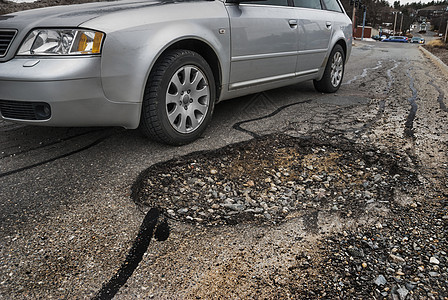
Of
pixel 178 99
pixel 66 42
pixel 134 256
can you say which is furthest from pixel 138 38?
pixel 134 256

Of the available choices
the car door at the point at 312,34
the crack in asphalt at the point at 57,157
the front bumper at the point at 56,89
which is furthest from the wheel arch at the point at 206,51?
the car door at the point at 312,34

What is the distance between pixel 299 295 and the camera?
163 cm

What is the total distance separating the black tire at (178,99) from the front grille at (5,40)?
3.48 feet

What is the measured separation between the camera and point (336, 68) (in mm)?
5676

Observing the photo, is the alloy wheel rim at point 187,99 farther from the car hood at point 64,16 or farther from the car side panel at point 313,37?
the car side panel at point 313,37

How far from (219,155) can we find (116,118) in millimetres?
902

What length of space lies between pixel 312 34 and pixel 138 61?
9.18ft

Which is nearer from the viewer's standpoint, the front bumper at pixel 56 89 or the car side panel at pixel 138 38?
the front bumper at pixel 56 89

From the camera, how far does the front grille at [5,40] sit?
2.75 m

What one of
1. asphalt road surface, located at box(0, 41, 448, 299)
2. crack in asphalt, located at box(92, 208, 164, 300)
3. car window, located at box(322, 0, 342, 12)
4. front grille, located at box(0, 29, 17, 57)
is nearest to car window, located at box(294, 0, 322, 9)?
car window, located at box(322, 0, 342, 12)

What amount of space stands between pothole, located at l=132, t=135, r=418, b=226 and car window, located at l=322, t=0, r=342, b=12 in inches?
114

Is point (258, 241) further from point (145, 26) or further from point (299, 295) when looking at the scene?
point (145, 26)

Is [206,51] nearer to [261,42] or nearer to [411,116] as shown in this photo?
[261,42]

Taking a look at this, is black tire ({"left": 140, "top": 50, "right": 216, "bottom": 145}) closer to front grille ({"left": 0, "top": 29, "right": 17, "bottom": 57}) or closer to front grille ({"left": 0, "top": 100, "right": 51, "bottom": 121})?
front grille ({"left": 0, "top": 100, "right": 51, "bottom": 121})
